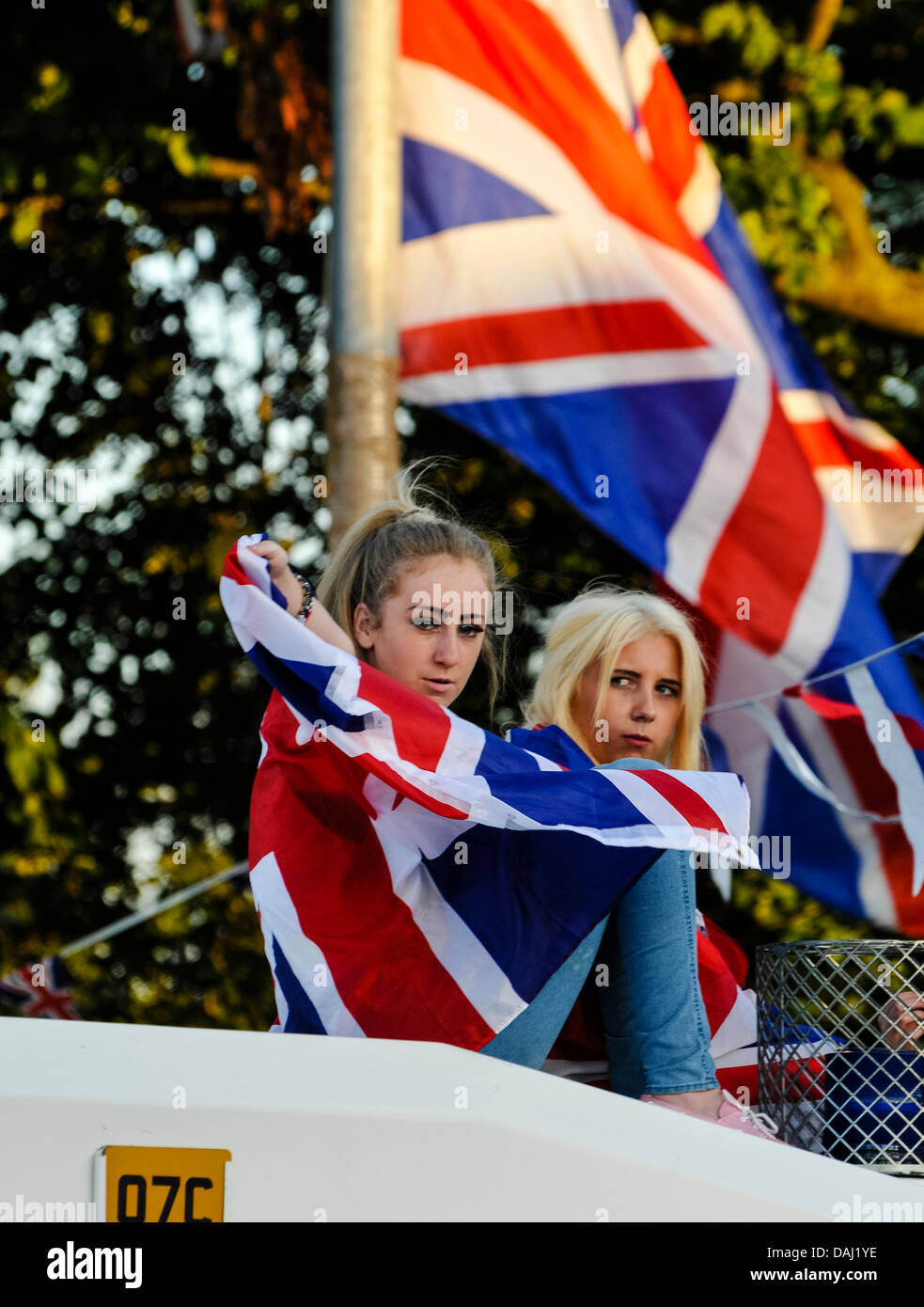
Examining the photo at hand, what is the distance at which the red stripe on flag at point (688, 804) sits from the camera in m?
1.95

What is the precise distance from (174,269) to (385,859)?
17.4ft

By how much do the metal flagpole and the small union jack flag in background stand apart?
1.46 meters

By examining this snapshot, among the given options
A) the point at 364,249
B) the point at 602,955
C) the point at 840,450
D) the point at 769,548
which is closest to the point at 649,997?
the point at 602,955

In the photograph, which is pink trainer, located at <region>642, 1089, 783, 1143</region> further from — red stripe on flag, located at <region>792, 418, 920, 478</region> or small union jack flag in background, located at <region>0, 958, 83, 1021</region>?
small union jack flag in background, located at <region>0, 958, 83, 1021</region>

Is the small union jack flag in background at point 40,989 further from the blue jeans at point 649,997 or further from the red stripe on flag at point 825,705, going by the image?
the blue jeans at point 649,997

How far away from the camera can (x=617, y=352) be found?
3992 millimetres

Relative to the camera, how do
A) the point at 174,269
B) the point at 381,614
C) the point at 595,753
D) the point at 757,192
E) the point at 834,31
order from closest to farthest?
the point at 381,614, the point at 595,753, the point at 757,192, the point at 834,31, the point at 174,269

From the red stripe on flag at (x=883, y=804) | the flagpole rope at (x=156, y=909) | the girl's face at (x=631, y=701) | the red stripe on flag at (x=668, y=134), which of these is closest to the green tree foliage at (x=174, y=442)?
the flagpole rope at (x=156, y=909)

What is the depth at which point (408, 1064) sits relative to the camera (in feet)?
5.53

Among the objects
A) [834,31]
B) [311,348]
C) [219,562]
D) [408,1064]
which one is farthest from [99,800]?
[408,1064]

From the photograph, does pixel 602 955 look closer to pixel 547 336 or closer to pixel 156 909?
pixel 547 336

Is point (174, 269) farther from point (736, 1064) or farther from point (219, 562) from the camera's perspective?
point (736, 1064)

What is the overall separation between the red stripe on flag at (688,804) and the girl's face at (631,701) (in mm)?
829
